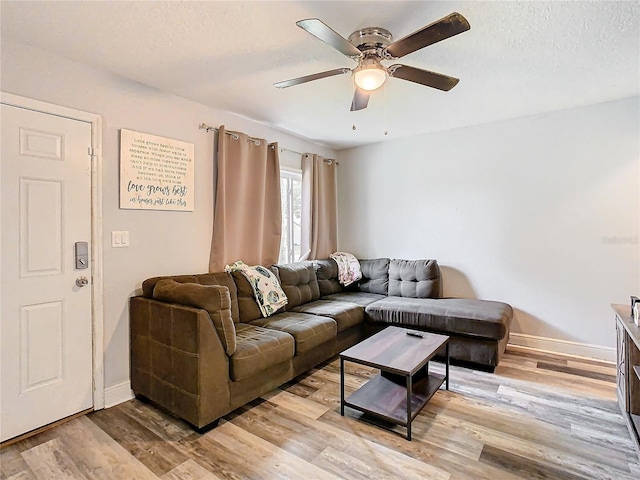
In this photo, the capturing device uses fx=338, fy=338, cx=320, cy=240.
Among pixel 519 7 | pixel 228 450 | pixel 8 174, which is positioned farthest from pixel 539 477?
pixel 8 174

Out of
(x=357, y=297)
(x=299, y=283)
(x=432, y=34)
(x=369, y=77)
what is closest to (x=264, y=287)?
(x=299, y=283)

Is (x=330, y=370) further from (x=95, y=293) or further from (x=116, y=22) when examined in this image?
(x=116, y=22)

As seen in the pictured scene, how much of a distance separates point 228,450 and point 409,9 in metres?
2.64

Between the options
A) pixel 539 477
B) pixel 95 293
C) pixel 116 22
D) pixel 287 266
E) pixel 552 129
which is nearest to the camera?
pixel 539 477

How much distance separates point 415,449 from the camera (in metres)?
1.94

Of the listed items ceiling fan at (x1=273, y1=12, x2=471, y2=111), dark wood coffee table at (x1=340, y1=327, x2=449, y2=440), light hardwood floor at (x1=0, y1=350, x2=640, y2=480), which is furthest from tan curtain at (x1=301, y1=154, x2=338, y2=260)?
ceiling fan at (x1=273, y1=12, x2=471, y2=111)

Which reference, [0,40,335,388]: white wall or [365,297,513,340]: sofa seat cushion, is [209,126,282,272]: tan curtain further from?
[365,297,513,340]: sofa seat cushion

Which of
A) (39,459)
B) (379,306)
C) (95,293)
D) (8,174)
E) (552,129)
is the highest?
(552,129)

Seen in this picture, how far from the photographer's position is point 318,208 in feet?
14.7

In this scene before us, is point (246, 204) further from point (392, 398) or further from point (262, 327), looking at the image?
point (392, 398)

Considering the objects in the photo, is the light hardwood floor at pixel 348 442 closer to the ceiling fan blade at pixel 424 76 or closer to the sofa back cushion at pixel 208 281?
the sofa back cushion at pixel 208 281

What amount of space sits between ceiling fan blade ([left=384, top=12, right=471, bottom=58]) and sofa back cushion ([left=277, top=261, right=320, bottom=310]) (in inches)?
92.4

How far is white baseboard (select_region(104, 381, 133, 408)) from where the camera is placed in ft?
8.09

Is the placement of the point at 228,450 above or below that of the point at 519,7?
below
